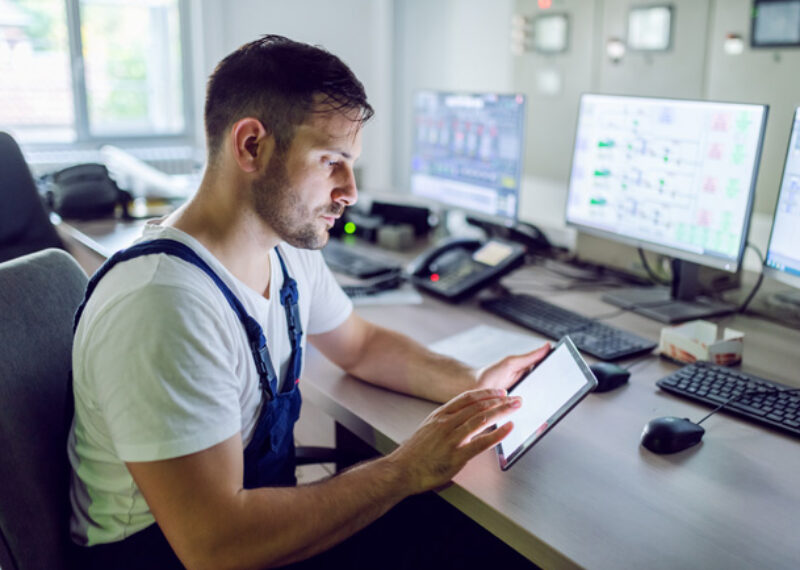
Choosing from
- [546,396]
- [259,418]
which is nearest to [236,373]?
[259,418]

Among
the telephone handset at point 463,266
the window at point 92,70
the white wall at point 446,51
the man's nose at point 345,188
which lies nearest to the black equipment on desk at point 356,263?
the telephone handset at point 463,266

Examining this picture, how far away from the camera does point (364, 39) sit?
5309mm

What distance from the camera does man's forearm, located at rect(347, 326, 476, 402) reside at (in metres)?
1.29

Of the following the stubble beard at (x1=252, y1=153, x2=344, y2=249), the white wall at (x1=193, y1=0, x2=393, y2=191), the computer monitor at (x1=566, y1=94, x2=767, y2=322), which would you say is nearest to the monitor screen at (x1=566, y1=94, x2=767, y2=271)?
the computer monitor at (x1=566, y1=94, x2=767, y2=322)

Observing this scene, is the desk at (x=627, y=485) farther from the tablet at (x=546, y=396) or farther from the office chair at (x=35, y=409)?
the office chair at (x=35, y=409)

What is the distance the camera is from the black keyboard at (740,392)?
1163 mm

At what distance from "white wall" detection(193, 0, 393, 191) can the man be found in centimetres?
362

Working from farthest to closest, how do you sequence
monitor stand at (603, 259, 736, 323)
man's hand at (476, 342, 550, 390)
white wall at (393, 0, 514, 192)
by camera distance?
white wall at (393, 0, 514, 192), monitor stand at (603, 259, 736, 323), man's hand at (476, 342, 550, 390)

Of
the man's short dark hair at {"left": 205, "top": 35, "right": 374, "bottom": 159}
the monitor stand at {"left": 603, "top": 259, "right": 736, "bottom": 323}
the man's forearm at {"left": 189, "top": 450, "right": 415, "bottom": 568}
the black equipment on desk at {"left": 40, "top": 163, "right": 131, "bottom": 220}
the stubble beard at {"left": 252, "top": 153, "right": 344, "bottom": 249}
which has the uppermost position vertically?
the man's short dark hair at {"left": 205, "top": 35, "right": 374, "bottom": 159}

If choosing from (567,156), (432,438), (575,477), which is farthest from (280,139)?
(567,156)

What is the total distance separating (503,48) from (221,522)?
410 centimetres

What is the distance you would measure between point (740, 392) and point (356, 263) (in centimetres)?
114

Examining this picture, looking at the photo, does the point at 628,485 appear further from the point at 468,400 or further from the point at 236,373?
the point at 236,373

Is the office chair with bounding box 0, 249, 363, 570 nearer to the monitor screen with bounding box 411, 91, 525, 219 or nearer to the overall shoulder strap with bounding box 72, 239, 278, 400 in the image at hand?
the overall shoulder strap with bounding box 72, 239, 278, 400
